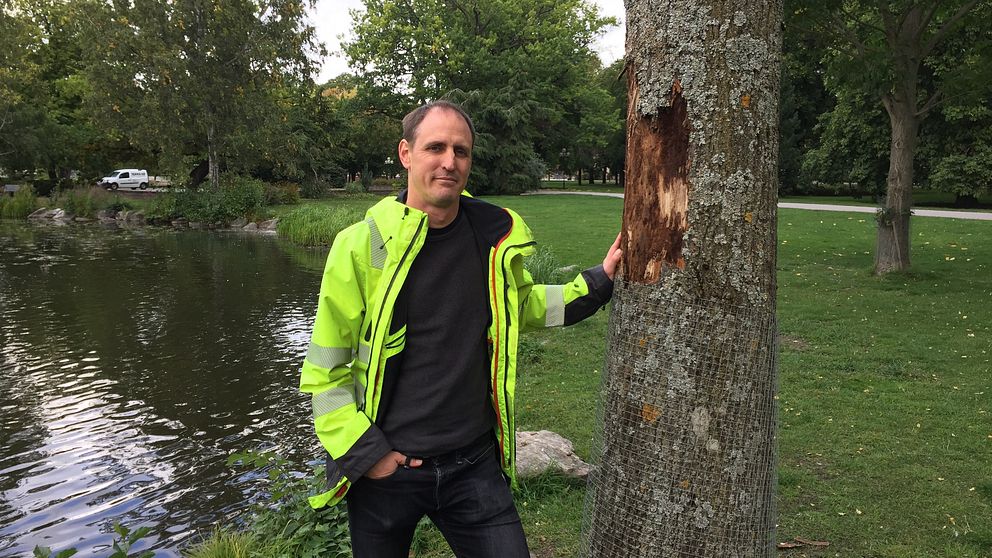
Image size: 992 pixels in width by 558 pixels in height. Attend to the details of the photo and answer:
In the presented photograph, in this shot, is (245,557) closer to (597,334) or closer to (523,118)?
(597,334)

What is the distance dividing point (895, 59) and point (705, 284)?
36.5 ft

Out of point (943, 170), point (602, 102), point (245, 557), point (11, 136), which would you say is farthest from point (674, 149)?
point (602, 102)

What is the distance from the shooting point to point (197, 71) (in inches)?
1227

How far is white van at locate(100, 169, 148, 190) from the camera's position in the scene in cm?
4544

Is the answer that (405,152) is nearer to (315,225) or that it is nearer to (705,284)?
(705,284)

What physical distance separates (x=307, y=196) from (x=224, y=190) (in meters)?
9.61

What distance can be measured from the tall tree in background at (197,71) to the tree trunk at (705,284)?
104ft

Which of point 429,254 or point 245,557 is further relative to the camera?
point 245,557

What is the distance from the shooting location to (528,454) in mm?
4855

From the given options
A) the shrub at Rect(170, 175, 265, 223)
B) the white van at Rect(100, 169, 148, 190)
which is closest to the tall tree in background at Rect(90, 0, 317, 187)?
the shrub at Rect(170, 175, 265, 223)

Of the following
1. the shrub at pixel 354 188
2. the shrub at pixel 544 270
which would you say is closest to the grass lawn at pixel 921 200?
the shrub at pixel 544 270

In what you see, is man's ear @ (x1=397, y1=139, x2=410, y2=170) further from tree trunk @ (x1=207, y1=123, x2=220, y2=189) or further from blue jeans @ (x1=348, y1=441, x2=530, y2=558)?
tree trunk @ (x1=207, y1=123, x2=220, y2=189)

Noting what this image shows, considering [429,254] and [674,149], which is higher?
[674,149]

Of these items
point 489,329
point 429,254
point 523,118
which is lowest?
point 489,329
